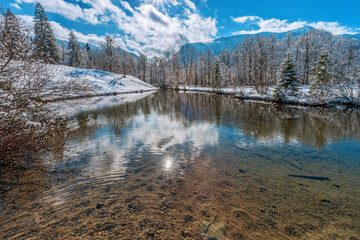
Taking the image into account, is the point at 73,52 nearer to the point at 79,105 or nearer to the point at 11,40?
the point at 79,105

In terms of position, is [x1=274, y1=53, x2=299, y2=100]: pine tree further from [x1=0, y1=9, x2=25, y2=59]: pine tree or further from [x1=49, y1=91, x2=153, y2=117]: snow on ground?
[x1=0, y1=9, x2=25, y2=59]: pine tree

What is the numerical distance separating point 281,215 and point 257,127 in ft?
30.3

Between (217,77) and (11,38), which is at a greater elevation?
(217,77)

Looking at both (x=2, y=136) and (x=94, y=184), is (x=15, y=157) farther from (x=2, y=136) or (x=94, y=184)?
(x=94, y=184)

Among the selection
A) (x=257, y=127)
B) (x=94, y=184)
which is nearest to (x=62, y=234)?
(x=94, y=184)

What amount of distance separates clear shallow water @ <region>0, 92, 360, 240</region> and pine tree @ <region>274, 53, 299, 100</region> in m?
19.2

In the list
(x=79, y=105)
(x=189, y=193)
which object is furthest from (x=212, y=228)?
(x=79, y=105)

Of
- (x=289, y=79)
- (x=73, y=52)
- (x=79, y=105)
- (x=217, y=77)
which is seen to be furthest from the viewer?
(x=73, y=52)

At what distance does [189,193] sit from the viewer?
461 centimetres

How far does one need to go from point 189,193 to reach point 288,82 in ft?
92.7

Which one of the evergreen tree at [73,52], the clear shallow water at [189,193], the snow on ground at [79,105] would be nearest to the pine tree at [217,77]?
the snow on ground at [79,105]

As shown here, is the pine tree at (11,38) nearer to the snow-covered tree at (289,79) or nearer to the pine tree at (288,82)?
the pine tree at (288,82)

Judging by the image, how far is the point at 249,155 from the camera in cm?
732

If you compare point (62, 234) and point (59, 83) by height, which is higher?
point (59, 83)
